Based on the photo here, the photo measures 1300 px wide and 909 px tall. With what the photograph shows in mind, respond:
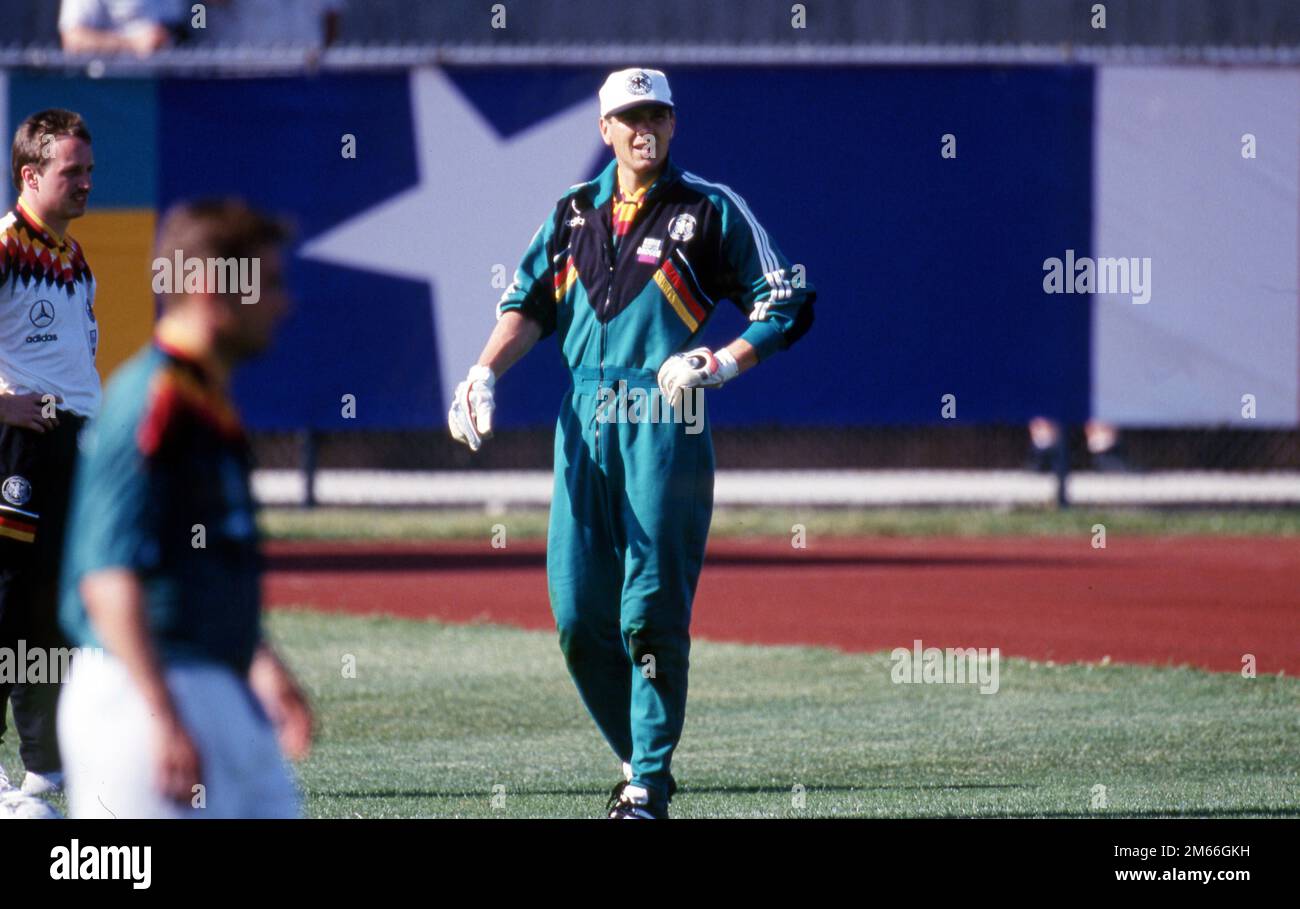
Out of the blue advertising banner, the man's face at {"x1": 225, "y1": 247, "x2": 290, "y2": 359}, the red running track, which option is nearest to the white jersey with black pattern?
the man's face at {"x1": 225, "y1": 247, "x2": 290, "y2": 359}

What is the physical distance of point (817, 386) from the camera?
53.3ft

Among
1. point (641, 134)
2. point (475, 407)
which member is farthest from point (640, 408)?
point (641, 134)

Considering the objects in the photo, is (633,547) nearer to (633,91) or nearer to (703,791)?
(703,791)

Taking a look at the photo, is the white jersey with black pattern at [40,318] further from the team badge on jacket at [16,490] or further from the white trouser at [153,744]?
the white trouser at [153,744]

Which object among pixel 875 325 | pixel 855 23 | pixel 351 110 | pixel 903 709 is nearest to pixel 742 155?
pixel 875 325

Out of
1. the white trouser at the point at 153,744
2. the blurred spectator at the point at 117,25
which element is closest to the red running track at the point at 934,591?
the blurred spectator at the point at 117,25

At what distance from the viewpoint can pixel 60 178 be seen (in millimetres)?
6844

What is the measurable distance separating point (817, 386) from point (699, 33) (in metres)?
5.30

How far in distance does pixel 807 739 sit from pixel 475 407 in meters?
2.77

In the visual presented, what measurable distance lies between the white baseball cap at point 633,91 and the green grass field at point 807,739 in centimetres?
237

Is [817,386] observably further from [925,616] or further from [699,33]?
[699,33]

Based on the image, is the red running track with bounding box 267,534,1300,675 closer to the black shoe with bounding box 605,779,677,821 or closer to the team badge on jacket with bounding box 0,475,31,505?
the black shoe with bounding box 605,779,677,821

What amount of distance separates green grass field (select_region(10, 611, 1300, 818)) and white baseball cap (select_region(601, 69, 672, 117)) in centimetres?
237

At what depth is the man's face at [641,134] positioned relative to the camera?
6.67 metres
